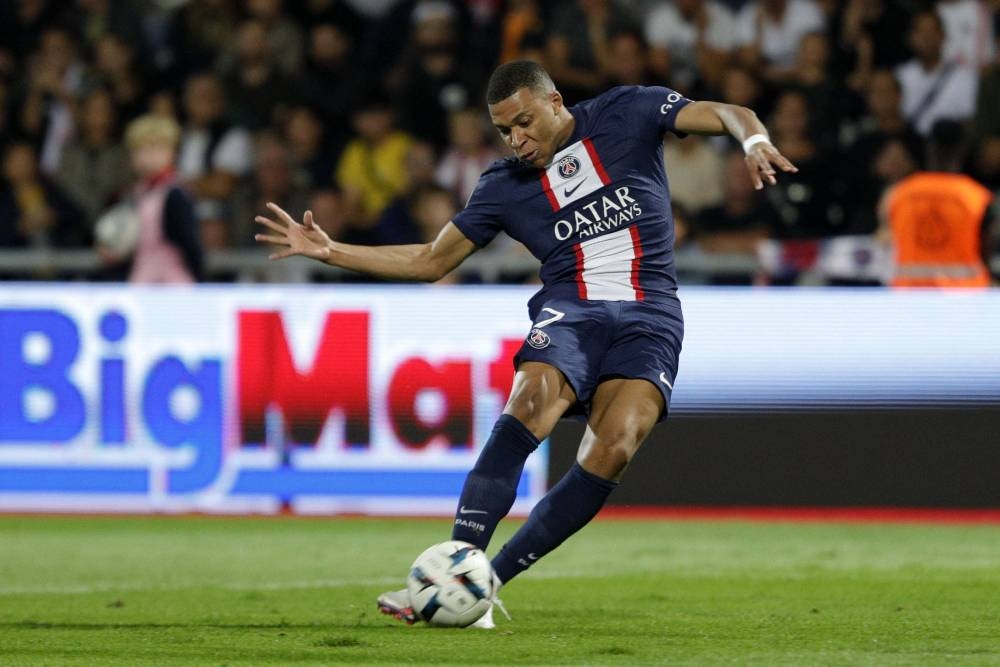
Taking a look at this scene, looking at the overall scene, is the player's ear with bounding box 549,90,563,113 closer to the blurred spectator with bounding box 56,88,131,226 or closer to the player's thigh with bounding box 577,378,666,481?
the player's thigh with bounding box 577,378,666,481

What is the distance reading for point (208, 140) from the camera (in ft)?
45.3

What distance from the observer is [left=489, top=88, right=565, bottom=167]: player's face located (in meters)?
6.16

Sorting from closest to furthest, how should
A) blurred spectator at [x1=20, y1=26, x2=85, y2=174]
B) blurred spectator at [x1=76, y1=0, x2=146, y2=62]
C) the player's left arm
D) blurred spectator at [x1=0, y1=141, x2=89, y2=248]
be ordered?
the player's left arm < blurred spectator at [x1=0, y1=141, x2=89, y2=248] < blurred spectator at [x1=20, y1=26, x2=85, y2=174] < blurred spectator at [x1=76, y1=0, x2=146, y2=62]

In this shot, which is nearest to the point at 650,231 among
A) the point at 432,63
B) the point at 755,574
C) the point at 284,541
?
the point at 755,574

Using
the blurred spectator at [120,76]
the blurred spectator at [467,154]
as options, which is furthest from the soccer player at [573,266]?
the blurred spectator at [120,76]

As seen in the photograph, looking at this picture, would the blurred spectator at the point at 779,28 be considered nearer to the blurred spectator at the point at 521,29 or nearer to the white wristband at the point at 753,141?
the blurred spectator at the point at 521,29

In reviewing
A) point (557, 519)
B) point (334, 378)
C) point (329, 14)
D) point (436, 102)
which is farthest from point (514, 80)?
point (329, 14)

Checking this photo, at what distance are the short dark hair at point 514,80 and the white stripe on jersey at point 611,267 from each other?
0.57 metres

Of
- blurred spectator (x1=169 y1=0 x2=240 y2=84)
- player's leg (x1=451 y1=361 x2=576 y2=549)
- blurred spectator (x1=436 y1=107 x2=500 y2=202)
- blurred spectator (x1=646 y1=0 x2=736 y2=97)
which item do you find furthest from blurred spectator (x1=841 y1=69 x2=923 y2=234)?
player's leg (x1=451 y1=361 x2=576 y2=549)

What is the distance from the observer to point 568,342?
6164 mm

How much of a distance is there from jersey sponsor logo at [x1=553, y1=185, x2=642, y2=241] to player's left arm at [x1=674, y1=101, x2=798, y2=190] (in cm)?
31

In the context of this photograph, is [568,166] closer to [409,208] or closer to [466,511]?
[466,511]

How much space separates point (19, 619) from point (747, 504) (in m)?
4.87

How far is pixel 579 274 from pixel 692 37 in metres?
7.31
